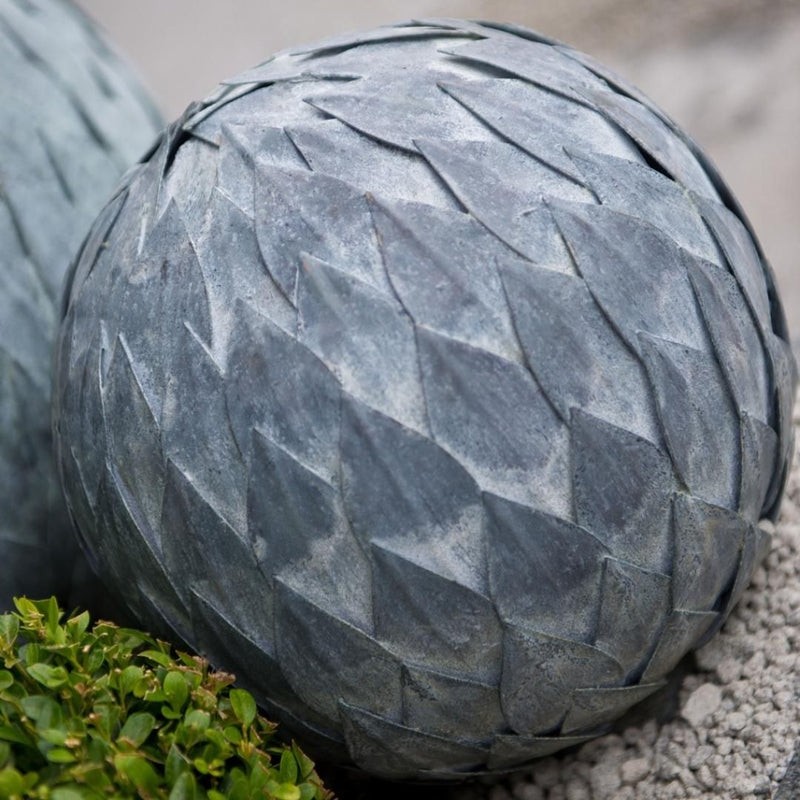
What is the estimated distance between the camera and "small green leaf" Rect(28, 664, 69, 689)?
0.97 meters

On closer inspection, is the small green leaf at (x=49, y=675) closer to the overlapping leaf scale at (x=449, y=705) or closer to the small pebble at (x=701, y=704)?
the overlapping leaf scale at (x=449, y=705)

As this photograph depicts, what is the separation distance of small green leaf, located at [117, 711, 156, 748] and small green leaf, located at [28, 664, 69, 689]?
0.22 ft

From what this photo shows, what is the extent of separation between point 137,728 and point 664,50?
2601 millimetres

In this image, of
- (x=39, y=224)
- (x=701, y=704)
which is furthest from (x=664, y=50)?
(x=701, y=704)

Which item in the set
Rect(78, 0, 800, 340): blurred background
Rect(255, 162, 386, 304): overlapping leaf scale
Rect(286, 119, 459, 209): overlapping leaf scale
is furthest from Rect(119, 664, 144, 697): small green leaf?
Rect(78, 0, 800, 340): blurred background

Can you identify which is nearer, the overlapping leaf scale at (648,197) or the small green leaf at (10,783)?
the small green leaf at (10,783)

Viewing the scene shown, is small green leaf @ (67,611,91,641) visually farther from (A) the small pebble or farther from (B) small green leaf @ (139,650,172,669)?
(A) the small pebble

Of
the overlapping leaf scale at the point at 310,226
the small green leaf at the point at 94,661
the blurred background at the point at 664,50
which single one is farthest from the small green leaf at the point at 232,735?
the blurred background at the point at 664,50

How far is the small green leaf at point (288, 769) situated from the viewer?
3.36ft

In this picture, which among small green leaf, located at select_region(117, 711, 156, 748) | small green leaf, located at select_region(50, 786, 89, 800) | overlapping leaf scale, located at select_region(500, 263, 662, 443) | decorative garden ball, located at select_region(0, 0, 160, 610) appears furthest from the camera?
decorative garden ball, located at select_region(0, 0, 160, 610)

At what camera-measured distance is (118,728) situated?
999mm

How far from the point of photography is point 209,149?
1.19m

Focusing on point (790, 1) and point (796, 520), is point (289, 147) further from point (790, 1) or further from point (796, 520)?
point (790, 1)

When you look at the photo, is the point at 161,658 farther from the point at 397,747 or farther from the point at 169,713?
the point at 397,747
